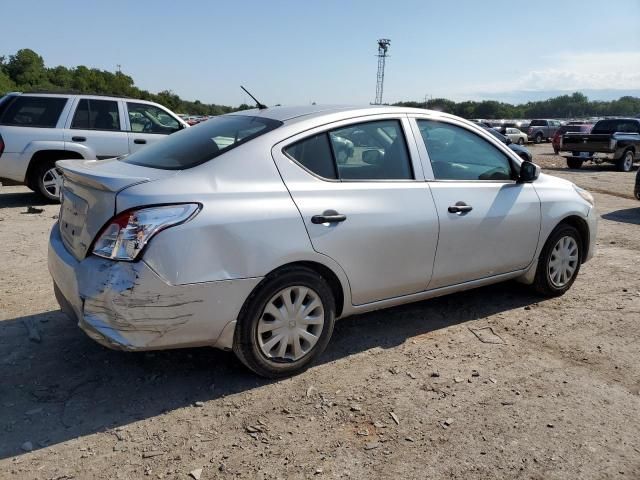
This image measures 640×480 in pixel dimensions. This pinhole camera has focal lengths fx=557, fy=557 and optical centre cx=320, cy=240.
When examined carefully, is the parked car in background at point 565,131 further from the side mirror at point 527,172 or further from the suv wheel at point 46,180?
the side mirror at point 527,172

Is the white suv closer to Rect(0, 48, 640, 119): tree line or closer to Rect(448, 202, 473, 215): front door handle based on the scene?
Rect(448, 202, 473, 215): front door handle

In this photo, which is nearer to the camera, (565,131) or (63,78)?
(565,131)

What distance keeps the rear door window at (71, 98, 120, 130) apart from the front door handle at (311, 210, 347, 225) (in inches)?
291

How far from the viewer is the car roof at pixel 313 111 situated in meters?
3.71

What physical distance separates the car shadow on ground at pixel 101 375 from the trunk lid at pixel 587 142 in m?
16.6

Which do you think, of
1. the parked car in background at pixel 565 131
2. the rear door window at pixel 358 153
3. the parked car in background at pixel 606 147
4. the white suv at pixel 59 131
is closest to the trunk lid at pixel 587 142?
the parked car in background at pixel 606 147

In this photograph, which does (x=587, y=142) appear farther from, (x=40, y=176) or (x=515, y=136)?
(x=515, y=136)

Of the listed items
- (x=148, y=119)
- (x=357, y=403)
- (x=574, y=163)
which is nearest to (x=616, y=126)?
(x=574, y=163)

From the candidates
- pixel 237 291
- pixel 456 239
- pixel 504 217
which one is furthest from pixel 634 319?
pixel 237 291

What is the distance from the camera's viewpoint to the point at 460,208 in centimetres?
409

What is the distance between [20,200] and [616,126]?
19367mm

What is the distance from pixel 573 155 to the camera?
19.2 m

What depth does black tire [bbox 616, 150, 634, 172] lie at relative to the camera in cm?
1872

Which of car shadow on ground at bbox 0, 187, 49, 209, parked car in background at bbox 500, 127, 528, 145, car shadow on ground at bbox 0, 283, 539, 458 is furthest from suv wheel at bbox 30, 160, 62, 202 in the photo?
parked car in background at bbox 500, 127, 528, 145
